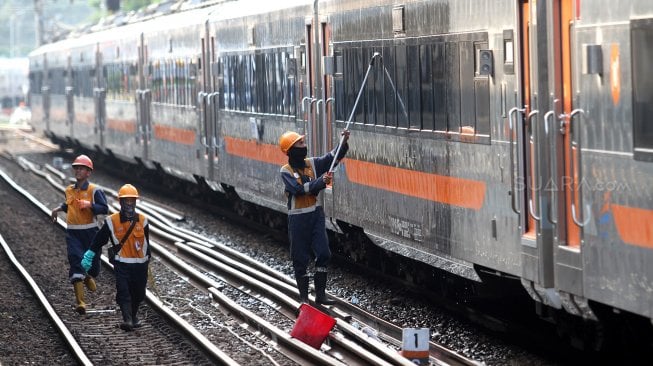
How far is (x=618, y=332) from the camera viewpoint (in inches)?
374

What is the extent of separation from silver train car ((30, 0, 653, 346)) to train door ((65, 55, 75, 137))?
1810 cm

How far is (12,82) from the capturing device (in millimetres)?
82812

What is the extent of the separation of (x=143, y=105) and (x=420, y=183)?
17249 mm

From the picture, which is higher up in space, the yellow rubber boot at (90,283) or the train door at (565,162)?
the train door at (565,162)

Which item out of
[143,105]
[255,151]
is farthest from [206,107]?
[143,105]

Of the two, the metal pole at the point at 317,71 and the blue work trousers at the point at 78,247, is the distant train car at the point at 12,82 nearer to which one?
the metal pole at the point at 317,71

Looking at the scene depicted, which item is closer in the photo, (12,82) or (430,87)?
(430,87)

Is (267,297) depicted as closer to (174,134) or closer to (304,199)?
(304,199)

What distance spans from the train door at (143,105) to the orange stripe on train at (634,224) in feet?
66.5

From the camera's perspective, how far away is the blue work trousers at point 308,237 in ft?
41.8

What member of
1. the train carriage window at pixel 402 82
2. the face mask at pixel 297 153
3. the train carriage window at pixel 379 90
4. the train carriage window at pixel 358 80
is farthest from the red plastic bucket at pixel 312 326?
the train carriage window at pixel 358 80

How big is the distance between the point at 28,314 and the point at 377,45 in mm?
4509

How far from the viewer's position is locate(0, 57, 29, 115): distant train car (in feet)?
266

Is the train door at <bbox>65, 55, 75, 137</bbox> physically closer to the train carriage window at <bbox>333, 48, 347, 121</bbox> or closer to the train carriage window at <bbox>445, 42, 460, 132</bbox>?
the train carriage window at <bbox>333, 48, 347, 121</bbox>
